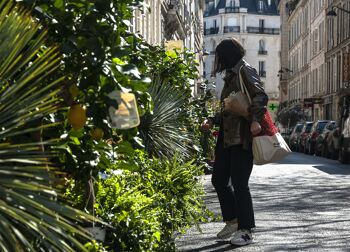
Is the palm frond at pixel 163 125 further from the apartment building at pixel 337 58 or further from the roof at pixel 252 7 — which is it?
the roof at pixel 252 7

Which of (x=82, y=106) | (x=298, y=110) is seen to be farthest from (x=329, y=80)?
(x=82, y=106)

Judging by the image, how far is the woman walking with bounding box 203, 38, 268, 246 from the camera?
23.0 ft

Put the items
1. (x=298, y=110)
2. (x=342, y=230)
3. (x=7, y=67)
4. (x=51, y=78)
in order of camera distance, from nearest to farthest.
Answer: (x=7, y=67) → (x=51, y=78) → (x=342, y=230) → (x=298, y=110)

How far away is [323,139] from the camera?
106ft

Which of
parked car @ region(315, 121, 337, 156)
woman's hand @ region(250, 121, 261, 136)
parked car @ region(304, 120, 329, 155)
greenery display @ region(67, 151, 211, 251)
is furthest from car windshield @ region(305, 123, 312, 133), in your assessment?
woman's hand @ region(250, 121, 261, 136)

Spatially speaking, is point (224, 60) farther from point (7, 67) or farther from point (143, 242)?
point (7, 67)

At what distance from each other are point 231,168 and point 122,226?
2.31 meters

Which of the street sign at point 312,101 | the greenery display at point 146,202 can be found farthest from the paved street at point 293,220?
the street sign at point 312,101

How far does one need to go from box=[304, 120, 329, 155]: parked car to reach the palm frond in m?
27.4

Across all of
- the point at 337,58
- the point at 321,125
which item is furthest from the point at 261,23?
the point at 321,125

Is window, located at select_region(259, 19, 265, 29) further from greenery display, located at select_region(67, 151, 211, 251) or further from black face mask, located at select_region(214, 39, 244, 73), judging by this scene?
black face mask, located at select_region(214, 39, 244, 73)

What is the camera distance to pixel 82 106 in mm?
3934

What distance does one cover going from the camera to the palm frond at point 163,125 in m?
8.25

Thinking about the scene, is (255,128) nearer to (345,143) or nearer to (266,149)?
(266,149)
